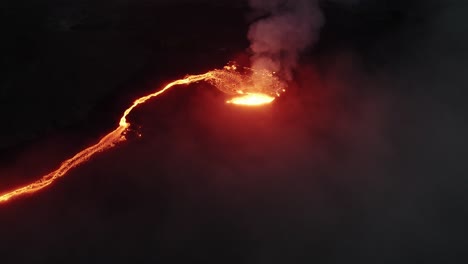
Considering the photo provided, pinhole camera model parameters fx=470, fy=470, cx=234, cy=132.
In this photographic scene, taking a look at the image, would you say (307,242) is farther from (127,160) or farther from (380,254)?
(127,160)

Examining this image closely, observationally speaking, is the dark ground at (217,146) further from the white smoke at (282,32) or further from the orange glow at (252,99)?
the white smoke at (282,32)

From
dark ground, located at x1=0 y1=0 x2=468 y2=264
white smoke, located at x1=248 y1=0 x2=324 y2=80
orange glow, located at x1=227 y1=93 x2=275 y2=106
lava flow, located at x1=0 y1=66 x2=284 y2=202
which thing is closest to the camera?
dark ground, located at x1=0 y1=0 x2=468 y2=264

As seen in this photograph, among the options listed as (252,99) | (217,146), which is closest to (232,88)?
(252,99)

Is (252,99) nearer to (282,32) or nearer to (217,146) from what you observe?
(217,146)

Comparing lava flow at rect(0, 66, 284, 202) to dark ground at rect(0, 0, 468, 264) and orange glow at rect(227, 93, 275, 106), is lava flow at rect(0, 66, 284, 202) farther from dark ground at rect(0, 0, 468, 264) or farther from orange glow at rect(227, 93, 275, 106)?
dark ground at rect(0, 0, 468, 264)

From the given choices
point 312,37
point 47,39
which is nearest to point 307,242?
point 312,37

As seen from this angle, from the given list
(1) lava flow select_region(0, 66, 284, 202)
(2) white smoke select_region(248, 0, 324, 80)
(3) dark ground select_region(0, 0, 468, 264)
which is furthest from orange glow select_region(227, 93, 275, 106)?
(2) white smoke select_region(248, 0, 324, 80)
